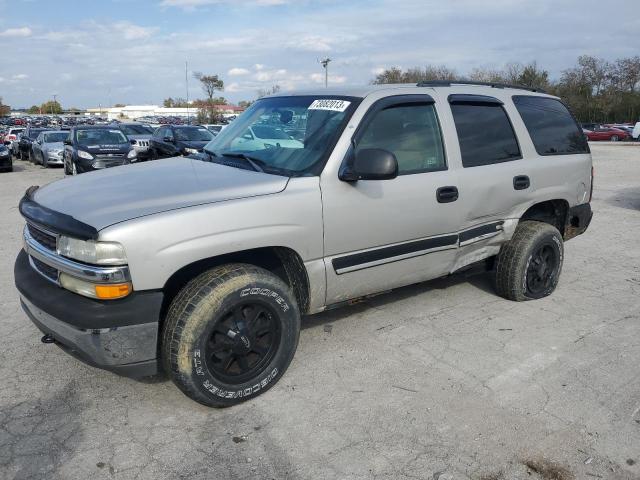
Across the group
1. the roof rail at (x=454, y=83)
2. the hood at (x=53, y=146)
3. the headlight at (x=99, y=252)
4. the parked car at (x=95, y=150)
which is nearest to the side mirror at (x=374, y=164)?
the roof rail at (x=454, y=83)

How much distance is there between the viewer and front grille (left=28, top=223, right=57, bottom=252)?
9.95ft

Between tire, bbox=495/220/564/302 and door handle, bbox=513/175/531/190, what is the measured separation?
0.43 m

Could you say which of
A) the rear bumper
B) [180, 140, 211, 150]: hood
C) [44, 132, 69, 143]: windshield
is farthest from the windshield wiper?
[44, 132, 69, 143]: windshield

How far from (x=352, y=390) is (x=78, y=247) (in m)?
1.82

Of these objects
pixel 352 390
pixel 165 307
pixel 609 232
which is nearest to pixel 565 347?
pixel 352 390

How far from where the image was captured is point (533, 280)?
195 inches

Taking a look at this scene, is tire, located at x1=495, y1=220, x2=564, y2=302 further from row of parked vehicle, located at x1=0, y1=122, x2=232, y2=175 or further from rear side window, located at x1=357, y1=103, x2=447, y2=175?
row of parked vehicle, located at x1=0, y1=122, x2=232, y2=175

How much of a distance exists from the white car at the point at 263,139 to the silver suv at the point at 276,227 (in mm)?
17

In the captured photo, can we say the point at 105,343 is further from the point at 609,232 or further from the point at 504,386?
the point at 609,232

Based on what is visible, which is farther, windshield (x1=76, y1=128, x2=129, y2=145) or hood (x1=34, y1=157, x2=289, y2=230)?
windshield (x1=76, y1=128, x2=129, y2=145)

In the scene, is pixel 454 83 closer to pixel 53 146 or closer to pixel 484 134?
pixel 484 134

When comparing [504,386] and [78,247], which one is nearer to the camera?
[78,247]

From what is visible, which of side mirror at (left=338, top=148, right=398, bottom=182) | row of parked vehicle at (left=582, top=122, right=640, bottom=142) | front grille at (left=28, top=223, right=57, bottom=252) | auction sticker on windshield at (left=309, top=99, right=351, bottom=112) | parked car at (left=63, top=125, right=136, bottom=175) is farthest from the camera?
row of parked vehicle at (left=582, top=122, right=640, bottom=142)

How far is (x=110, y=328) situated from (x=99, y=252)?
0.39 metres
